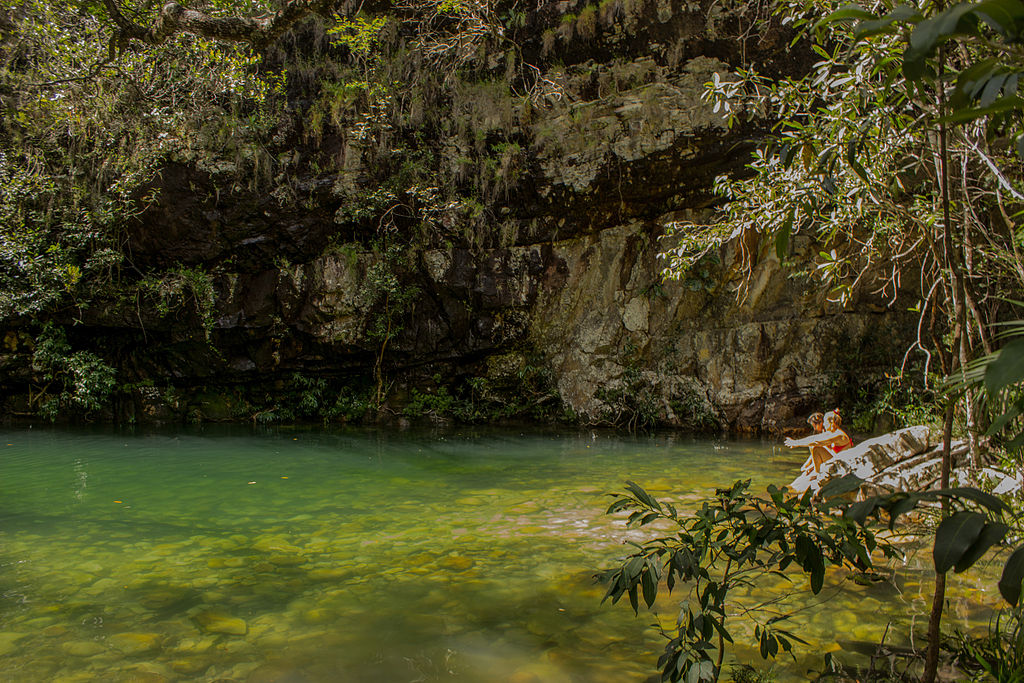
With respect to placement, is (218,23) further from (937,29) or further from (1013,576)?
(1013,576)

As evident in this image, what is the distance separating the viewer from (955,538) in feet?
2.94

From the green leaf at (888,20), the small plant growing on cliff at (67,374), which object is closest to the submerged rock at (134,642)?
the green leaf at (888,20)

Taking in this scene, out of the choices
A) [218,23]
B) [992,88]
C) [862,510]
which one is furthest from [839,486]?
[218,23]

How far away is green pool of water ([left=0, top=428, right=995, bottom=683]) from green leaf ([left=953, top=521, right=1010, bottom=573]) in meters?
1.62

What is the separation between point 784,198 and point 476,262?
26.3 feet

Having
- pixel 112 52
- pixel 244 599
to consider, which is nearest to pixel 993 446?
pixel 244 599

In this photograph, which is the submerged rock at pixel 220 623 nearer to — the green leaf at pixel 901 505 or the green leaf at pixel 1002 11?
the green leaf at pixel 901 505

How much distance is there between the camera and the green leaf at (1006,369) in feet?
2.19

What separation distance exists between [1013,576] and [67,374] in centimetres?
1345

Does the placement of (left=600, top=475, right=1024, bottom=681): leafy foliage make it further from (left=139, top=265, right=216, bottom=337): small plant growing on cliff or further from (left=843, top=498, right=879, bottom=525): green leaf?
(left=139, top=265, right=216, bottom=337): small plant growing on cliff

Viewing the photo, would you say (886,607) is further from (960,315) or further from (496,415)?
(496,415)

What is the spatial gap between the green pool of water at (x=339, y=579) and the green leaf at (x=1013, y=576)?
1.59 meters

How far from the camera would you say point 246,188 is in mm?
10977

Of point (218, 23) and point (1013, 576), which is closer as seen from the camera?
point (1013, 576)
